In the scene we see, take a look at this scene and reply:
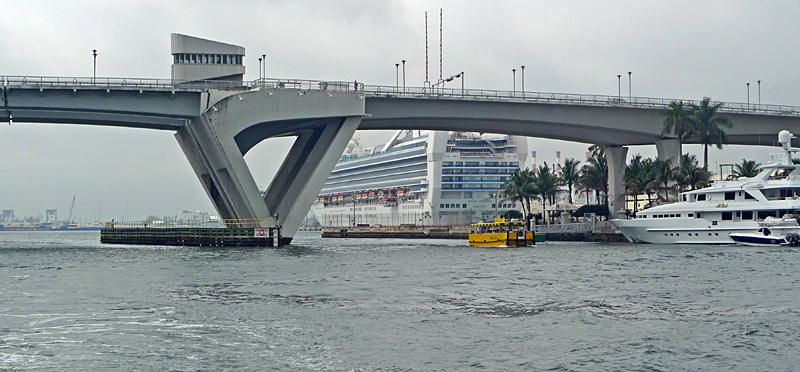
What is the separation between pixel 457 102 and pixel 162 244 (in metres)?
33.0

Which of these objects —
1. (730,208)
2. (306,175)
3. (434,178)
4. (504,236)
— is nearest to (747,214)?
(730,208)

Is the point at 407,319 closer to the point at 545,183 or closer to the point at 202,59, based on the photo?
the point at 202,59

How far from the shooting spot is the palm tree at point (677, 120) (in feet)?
293

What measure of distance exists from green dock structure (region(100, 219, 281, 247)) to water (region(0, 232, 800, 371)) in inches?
1068

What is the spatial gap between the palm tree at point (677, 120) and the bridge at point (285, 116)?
0.85 meters

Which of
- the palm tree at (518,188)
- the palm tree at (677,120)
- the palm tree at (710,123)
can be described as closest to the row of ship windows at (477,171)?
the palm tree at (518,188)

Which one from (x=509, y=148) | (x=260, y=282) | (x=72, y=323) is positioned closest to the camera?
(x=72, y=323)

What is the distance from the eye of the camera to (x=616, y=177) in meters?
97.4

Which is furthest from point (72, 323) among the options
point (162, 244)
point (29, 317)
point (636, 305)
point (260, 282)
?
point (162, 244)

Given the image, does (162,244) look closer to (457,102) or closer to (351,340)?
(457,102)

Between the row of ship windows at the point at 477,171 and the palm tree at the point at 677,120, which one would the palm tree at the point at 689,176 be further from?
the row of ship windows at the point at 477,171

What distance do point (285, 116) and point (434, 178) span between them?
81206 mm

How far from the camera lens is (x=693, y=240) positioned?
73.9 meters

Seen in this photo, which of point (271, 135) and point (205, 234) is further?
point (205, 234)
